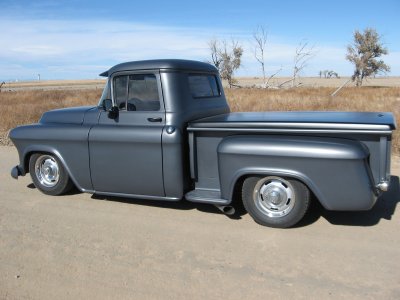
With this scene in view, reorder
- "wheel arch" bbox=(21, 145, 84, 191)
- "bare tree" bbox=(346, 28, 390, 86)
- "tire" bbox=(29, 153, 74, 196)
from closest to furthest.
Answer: "wheel arch" bbox=(21, 145, 84, 191), "tire" bbox=(29, 153, 74, 196), "bare tree" bbox=(346, 28, 390, 86)

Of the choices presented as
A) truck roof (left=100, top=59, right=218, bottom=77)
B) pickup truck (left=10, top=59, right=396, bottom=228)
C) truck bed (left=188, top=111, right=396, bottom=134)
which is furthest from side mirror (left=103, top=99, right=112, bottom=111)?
truck bed (left=188, top=111, right=396, bottom=134)

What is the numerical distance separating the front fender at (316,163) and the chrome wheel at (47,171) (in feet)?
8.37

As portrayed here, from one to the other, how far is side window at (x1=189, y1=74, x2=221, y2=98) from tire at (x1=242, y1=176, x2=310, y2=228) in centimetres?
143

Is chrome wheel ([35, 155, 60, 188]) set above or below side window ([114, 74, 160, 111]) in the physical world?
below

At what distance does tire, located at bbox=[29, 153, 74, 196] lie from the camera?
18.2 ft

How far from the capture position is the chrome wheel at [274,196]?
13.9ft

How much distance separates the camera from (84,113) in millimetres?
5320

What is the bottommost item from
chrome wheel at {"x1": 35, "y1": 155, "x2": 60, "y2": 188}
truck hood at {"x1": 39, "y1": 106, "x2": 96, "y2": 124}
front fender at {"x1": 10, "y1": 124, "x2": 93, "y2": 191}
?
chrome wheel at {"x1": 35, "y1": 155, "x2": 60, "y2": 188}

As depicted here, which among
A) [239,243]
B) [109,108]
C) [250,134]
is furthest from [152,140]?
[239,243]

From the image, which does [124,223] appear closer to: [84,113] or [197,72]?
[84,113]

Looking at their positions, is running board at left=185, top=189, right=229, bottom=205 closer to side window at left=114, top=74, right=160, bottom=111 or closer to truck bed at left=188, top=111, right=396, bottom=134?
truck bed at left=188, top=111, right=396, bottom=134

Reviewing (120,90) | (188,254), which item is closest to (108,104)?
(120,90)

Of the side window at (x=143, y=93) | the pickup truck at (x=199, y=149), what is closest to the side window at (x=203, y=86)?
the pickup truck at (x=199, y=149)

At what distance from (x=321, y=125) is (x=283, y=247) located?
1194 millimetres
